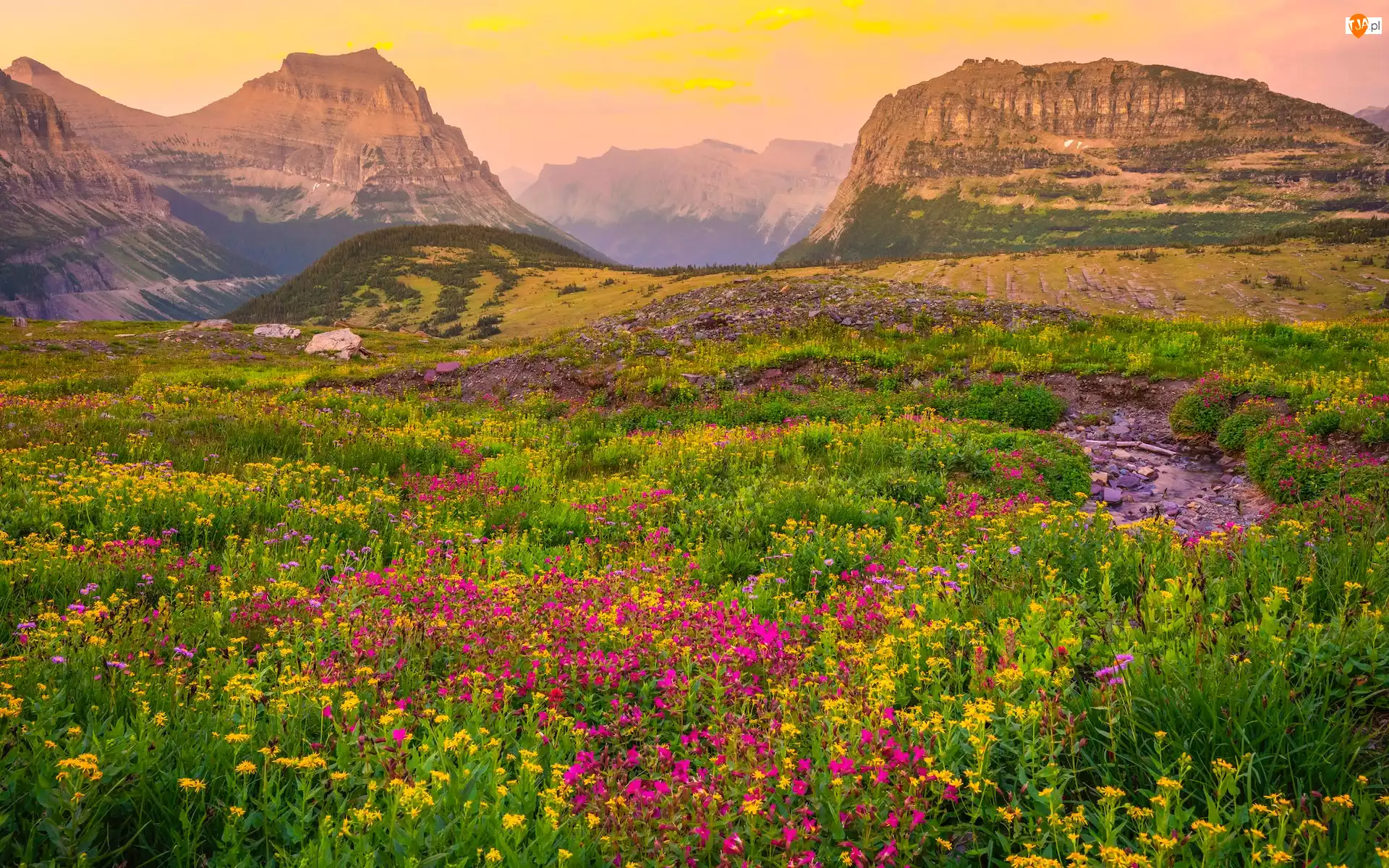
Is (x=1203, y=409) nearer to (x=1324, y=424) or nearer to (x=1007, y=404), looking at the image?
(x=1324, y=424)

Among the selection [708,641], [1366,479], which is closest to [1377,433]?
[1366,479]

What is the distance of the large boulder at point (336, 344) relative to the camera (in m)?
54.2

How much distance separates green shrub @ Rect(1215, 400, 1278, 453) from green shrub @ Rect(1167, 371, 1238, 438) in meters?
0.42

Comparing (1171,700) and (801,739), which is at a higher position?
(1171,700)

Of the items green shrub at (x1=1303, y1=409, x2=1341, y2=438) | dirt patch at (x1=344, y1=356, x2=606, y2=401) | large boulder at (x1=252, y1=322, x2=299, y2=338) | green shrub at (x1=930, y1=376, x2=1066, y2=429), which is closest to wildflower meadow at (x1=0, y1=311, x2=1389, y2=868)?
green shrub at (x1=1303, y1=409, x2=1341, y2=438)

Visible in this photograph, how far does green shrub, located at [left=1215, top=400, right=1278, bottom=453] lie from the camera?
12.3 m

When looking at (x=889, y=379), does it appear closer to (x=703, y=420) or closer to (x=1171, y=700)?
(x=703, y=420)

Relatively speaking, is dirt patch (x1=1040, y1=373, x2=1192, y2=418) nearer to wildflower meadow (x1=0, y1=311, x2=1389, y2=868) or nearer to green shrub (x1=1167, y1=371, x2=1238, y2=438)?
green shrub (x1=1167, y1=371, x2=1238, y2=438)

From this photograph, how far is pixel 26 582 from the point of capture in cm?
608

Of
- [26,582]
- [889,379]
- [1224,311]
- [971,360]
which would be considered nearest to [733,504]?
[26,582]

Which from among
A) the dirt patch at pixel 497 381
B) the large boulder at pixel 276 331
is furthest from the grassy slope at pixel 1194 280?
the large boulder at pixel 276 331

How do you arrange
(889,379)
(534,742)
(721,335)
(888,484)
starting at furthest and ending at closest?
(721,335)
(889,379)
(888,484)
(534,742)

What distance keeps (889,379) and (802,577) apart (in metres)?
13.1

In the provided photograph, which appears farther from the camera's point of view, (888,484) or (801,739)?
(888,484)
